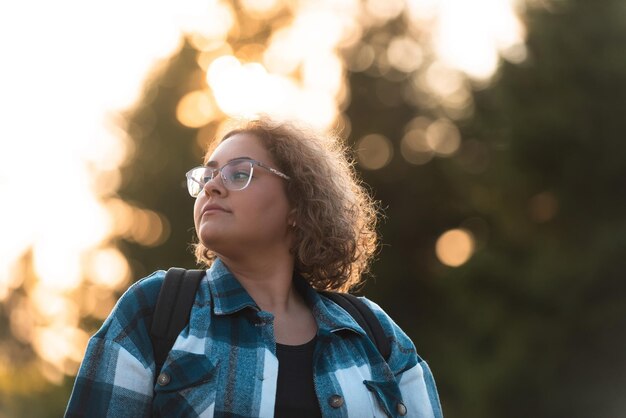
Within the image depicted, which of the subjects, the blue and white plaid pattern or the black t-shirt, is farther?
the black t-shirt

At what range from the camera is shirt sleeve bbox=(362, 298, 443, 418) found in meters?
3.46

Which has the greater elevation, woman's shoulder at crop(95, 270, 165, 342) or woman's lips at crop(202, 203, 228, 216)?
woman's lips at crop(202, 203, 228, 216)

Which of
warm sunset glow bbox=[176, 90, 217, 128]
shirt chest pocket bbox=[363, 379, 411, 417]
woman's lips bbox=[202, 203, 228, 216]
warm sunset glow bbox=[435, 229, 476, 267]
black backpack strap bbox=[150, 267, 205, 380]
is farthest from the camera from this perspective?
warm sunset glow bbox=[176, 90, 217, 128]

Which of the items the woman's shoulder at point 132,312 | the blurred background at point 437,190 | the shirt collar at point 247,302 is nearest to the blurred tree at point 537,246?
the blurred background at point 437,190

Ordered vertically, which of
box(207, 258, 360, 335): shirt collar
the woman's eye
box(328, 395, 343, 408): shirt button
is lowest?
box(328, 395, 343, 408): shirt button

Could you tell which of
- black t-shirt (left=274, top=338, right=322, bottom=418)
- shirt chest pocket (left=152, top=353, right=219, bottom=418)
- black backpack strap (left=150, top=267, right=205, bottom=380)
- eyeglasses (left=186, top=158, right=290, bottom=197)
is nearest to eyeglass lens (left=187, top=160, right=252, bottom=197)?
eyeglasses (left=186, top=158, right=290, bottom=197)

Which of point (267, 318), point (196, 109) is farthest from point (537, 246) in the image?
point (267, 318)

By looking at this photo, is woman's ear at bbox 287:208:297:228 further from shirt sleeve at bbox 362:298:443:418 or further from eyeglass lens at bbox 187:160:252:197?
shirt sleeve at bbox 362:298:443:418

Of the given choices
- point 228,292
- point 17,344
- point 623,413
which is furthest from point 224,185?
point 17,344

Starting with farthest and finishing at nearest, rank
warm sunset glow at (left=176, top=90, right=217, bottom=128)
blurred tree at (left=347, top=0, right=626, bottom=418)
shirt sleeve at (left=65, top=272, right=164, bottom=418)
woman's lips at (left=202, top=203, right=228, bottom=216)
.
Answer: warm sunset glow at (left=176, top=90, right=217, bottom=128) < blurred tree at (left=347, top=0, right=626, bottom=418) < woman's lips at (left=202, top=203, right=228, bottom=216) < shirt sleeve at (left=65, top=272, right=164, bottom=418)

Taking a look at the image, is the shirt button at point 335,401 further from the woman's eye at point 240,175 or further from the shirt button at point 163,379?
the woman's eye at point 240,175

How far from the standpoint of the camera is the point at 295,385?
10.5 ft

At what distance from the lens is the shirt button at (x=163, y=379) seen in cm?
298

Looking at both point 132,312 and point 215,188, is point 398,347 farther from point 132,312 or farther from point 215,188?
point 132,312
